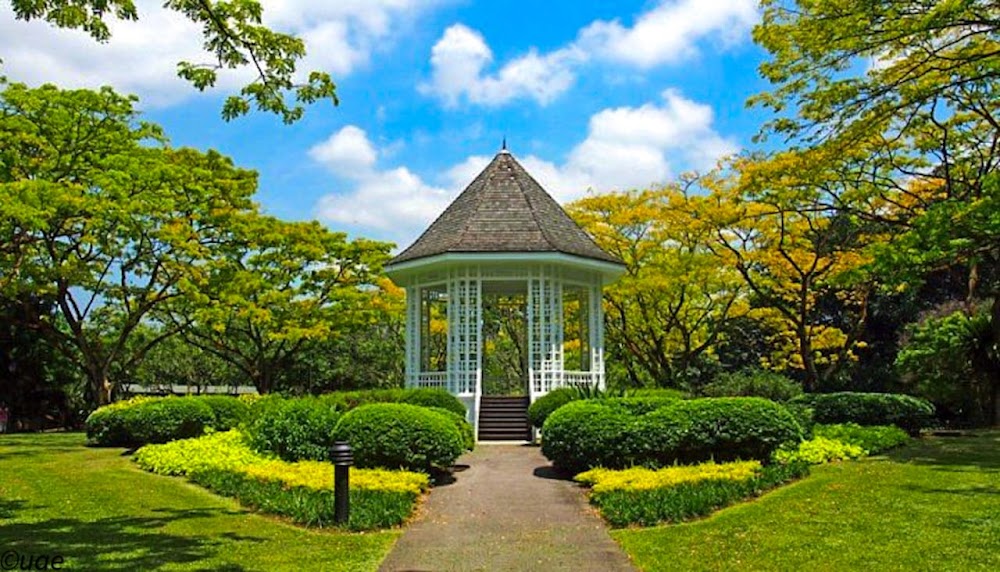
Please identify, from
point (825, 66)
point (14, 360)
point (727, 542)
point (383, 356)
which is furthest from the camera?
point (383, 356)

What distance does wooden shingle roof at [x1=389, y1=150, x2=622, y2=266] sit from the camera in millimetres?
19312

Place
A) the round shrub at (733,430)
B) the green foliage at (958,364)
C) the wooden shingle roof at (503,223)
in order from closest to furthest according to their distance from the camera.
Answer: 1. the round shrub at (733,430)
2. the green foliage at (958,364)
3. the wooden shingle roof at (503,223)

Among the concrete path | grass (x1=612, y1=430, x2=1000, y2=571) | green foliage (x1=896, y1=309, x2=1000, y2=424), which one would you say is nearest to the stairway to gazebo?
the concrete path

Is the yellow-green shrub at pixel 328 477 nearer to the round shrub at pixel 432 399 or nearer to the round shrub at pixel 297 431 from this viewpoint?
the round shrub at pixel 297 431

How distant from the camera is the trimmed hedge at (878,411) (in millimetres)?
15766

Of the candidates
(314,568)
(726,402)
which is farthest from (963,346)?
(314,568)

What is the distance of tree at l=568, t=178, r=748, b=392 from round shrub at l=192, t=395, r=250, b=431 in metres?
12.2

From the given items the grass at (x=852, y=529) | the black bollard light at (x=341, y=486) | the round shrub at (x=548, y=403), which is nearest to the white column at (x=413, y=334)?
the round shrub at (x=548, y=403)

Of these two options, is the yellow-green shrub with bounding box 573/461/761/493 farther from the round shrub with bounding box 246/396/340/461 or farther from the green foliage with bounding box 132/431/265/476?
the green foliage with bounding box 132/431/265/476

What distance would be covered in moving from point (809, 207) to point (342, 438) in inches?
569

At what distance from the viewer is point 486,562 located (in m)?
7.39

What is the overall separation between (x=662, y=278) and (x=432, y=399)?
31.6ft

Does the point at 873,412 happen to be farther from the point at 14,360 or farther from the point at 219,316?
the point at 14,360

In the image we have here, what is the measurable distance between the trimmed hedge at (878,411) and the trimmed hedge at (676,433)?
3.89 metres
